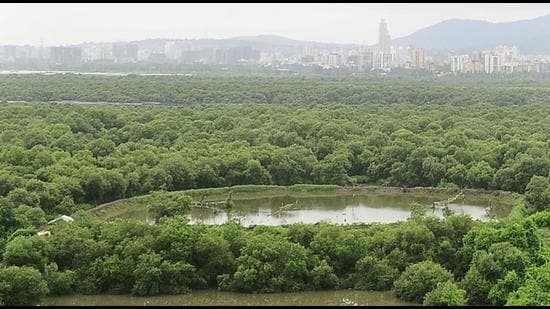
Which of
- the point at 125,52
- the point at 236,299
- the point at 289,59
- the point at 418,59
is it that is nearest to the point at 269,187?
the point at 236,299

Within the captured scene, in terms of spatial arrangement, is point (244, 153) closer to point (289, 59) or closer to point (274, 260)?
point (274, 260)

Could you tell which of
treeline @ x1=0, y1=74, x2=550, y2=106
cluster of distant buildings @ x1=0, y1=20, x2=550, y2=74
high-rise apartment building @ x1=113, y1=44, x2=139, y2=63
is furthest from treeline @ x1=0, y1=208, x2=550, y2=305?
high-rise apartment building @ x1=113, y1=44, x2=139, y2=63

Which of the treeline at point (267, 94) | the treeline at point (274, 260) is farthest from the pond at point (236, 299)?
the treeline at point (267, 94)

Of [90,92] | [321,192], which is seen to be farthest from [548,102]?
[90,92]

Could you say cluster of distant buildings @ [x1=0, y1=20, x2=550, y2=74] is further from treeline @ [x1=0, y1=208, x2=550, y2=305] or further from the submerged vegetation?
treeline @ [x1=0, y1=208, x2=550, y2=305]

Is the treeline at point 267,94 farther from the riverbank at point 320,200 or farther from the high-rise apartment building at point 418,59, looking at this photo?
the high-rise apartment building at point 418,59
